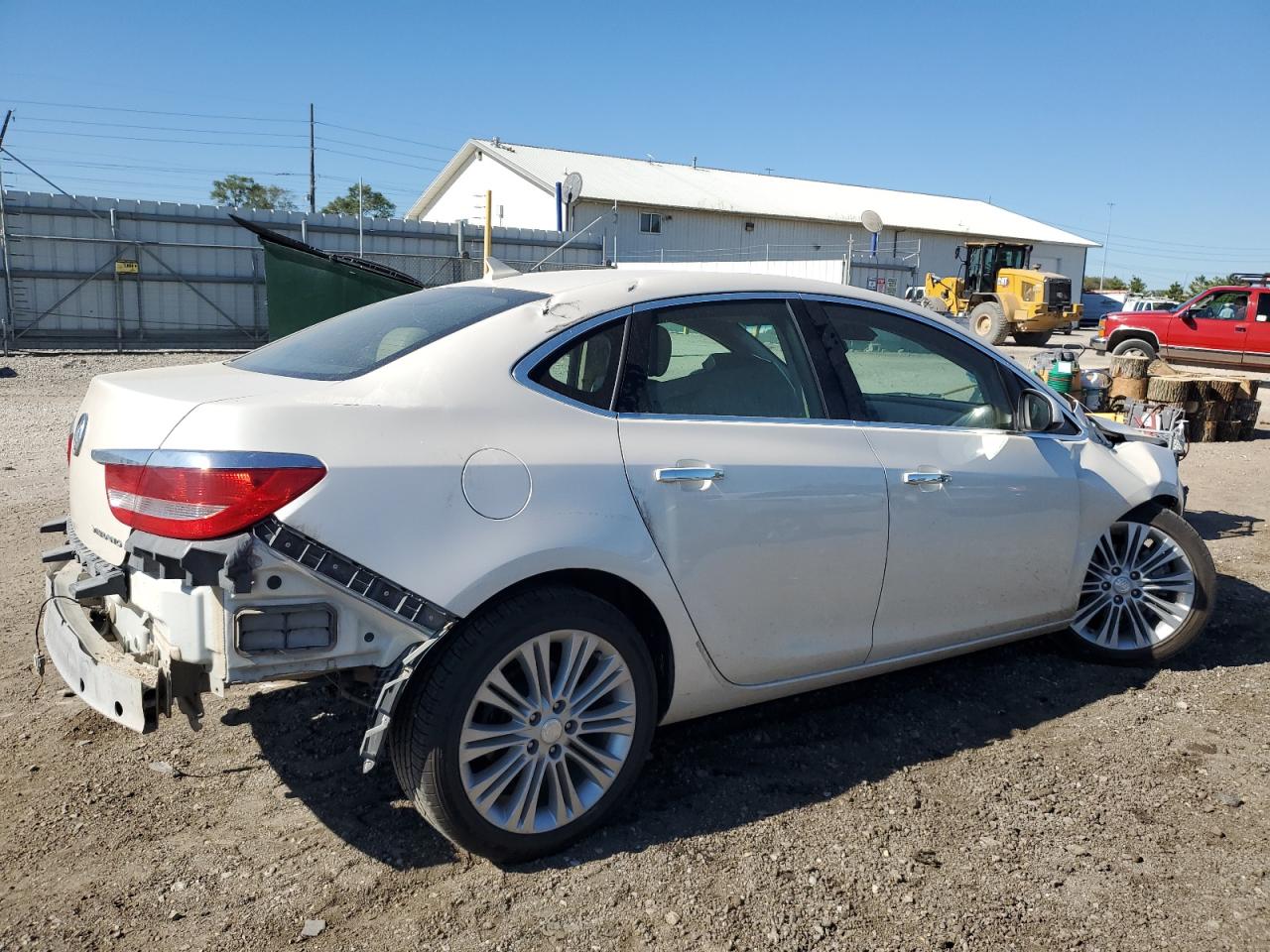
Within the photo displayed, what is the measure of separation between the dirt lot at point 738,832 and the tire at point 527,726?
15cm

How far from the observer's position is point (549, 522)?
Answer: 279cm

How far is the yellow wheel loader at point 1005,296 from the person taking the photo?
88.9ft

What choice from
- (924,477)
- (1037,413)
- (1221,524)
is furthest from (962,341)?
(1221,524)

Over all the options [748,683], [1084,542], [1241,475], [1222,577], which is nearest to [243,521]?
[748,683]

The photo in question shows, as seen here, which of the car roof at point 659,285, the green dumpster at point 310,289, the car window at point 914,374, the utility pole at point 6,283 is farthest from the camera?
the utility pole at point 6,283

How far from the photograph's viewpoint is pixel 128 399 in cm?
288

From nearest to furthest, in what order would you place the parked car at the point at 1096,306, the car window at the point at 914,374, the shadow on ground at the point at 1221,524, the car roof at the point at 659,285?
the car roof at the point at 659,285
the car window at the point at 914,374
the shadow on ground at the point at 1221,524
the parked car at the point at 1096,306

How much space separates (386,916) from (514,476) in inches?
47.3

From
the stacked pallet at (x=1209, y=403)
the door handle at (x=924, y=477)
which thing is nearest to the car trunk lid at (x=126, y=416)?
the door handle at (x=924, y=477)

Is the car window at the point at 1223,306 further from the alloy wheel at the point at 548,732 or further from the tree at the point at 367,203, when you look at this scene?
the tree at the point at 367,203

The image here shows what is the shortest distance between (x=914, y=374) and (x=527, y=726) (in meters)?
2.07

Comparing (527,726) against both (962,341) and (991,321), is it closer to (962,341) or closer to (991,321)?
(962,341)

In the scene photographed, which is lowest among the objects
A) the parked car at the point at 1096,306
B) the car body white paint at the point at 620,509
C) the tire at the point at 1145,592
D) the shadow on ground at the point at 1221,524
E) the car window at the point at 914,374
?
the shadow on ground at the point at 1221,524

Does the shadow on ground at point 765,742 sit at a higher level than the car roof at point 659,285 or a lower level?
lower
